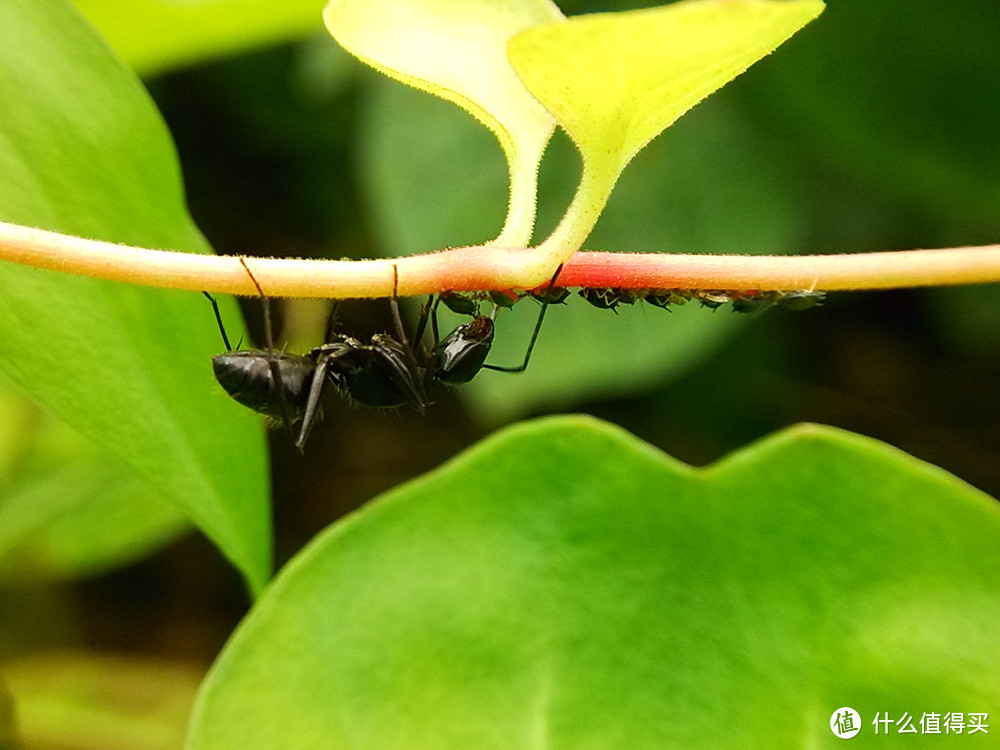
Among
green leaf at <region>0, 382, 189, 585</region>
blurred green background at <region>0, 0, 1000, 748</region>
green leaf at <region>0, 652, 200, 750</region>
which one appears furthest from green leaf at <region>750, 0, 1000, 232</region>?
green leaf at <region>0, 652, 200, 750</region>

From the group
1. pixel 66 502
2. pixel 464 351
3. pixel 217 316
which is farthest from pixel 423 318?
pixel 66 502

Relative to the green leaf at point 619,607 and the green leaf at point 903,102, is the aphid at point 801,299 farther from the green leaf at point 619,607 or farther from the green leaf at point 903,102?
the green leaf at point 903,102

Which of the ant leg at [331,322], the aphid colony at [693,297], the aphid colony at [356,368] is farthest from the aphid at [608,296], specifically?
the ant leg at [331,322]

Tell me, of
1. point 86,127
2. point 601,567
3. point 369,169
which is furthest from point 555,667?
point 369,169

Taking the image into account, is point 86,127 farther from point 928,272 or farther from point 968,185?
point 968,185

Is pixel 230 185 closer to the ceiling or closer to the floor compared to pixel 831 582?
closer to the floor

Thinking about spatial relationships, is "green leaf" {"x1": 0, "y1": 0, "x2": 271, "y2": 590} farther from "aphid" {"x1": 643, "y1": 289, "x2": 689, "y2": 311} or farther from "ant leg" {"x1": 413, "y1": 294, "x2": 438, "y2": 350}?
"aphid" {"x1": 643, "y1": 289, "x2": 689, "y2": 311}

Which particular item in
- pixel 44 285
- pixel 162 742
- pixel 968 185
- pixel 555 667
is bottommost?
pixel 162 742

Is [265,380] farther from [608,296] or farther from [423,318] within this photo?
[608,296]
